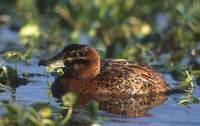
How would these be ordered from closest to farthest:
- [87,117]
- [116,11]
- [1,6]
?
→ [87,117] → [116,11] → [1,6]

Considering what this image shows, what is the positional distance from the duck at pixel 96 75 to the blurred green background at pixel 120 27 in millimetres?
1794

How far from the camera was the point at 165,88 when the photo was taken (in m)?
12.1

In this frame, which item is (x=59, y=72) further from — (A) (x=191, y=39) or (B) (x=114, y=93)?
(A) (x=191, y=39)

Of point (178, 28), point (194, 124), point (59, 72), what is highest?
point (178, 28)

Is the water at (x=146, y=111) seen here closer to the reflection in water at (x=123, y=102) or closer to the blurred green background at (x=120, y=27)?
the reflection in water at (x=123, y=102)

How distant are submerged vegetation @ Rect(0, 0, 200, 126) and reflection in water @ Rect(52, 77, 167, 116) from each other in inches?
36.2

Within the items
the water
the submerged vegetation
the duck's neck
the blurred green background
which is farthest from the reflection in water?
the blurred green background

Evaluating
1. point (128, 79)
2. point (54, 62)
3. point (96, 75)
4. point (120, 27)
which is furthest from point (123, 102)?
point (120, 27)

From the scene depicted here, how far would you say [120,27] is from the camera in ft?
54.1

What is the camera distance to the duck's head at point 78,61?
38.6 ft

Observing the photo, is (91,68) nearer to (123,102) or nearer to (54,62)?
(54,62)

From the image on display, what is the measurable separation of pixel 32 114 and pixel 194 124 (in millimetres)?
2073

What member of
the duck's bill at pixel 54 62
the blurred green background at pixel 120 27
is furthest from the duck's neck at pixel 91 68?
the blurred green background at pixel 120 27

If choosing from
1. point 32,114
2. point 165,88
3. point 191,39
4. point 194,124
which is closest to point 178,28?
point 191,39
